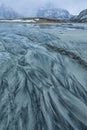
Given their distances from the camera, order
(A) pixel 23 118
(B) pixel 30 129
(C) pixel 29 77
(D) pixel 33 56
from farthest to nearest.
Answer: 1. (D) pixel 33 56
2. (C) pixel 29 77
3. (A) pixel 23 118
4. (B) pixel 30 129

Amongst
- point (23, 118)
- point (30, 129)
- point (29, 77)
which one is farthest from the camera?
point (29, 77)

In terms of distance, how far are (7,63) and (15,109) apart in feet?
14.4

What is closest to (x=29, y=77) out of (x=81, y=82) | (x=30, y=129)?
(x=81, y=82)

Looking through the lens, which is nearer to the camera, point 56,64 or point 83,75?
point 83,75

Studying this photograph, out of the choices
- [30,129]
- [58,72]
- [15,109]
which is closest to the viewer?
[30,129]

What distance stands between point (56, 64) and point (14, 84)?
3.14m

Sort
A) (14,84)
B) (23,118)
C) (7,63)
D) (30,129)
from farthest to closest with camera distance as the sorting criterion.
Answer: (7,63)
(14,84)
(23,118)
(30,129)

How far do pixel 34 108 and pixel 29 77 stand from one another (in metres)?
2.40

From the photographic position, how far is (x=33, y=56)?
11.5m

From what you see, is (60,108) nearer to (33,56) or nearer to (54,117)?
(54,117)

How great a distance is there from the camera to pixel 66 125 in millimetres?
4973

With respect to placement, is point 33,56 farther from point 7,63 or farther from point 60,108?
point 60,108

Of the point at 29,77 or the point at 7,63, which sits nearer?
the point at 29,77

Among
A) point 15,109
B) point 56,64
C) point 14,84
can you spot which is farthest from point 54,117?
point 56,64
